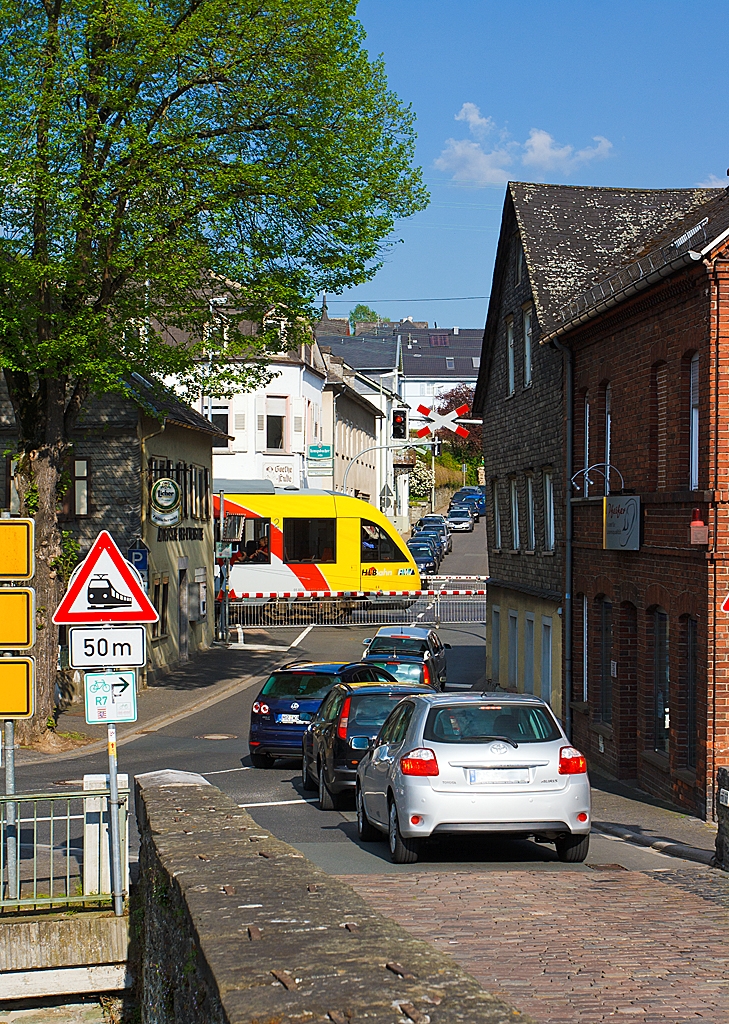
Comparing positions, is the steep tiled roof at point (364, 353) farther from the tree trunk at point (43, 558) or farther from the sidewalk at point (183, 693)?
the tree trunk at point (43, 558)

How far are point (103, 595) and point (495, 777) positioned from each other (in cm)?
371

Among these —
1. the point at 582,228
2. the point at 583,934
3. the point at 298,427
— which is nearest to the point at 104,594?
the point at 583,934

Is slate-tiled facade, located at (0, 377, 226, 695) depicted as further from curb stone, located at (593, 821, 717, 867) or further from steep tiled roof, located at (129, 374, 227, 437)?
curb stone, located at (593, 821, 717, 867)

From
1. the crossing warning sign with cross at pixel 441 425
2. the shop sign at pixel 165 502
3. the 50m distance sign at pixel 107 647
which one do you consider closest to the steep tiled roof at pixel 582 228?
the shop sign at pixel 165 502

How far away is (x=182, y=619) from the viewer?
37.0 metres

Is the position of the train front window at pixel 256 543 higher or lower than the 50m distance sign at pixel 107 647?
higher

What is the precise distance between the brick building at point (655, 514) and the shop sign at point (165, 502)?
12.4 meters

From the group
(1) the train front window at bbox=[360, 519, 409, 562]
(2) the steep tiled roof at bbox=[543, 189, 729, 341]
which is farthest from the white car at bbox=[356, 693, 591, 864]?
(1) the train front window at bbox=[360, 519, 409, 562]

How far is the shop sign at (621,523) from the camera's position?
18112 mm

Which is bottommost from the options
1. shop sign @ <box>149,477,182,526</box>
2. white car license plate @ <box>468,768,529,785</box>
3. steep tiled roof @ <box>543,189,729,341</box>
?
white car license plate @ <box>468,768,529,785</box>

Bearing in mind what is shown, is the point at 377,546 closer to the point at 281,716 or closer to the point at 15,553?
the point at 281,716

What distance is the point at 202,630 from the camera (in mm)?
40156

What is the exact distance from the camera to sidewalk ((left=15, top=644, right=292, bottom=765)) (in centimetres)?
2448

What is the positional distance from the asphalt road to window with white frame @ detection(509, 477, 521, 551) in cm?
500
